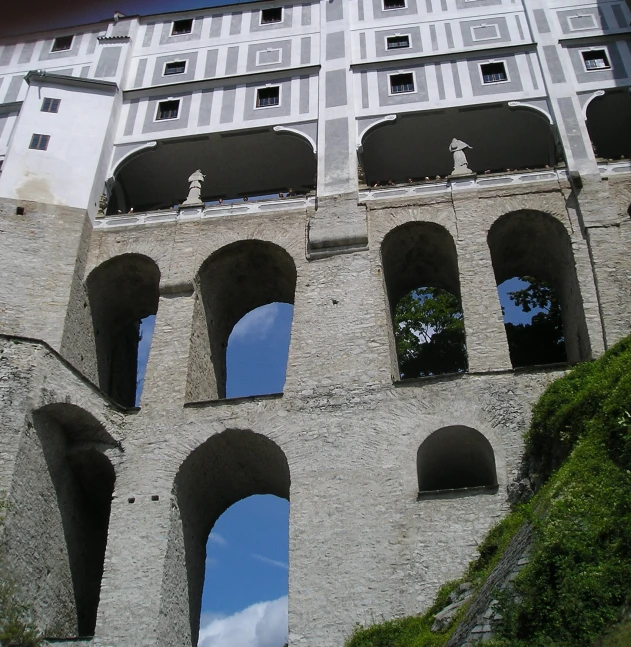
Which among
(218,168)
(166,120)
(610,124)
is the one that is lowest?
(218,168)

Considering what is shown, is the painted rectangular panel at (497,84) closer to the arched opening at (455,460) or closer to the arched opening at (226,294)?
the arched opening at (226,294)

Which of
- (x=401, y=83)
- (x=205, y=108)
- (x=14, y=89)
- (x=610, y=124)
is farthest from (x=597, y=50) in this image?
(x=14, y=89)

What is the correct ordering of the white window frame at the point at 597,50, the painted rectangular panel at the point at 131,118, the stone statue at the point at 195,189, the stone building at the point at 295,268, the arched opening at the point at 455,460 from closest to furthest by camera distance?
the stone building at the point at 295,268 → the arched opening at the point at 455,460 → the stone statue at the point at 195,189 → the white window frame at the point at 597,50 → the painted rectangular panel at the point at 131,118

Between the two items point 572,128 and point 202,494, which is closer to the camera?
point 202,494

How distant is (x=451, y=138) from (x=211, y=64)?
715 centimetres

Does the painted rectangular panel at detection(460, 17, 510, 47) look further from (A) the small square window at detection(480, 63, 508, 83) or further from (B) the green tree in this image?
(B) the green tree

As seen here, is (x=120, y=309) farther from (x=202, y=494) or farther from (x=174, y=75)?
(x=174, y=75)

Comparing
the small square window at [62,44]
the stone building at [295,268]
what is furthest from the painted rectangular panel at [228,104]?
the small square window at [62,44]

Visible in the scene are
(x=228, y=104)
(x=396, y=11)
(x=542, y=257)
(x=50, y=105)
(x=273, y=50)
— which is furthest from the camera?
(x=396, y=11)

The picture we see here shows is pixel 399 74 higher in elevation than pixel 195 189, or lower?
higher

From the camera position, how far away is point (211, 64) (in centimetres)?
2347

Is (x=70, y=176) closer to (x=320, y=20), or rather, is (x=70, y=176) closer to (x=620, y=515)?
(x=320, y=20)

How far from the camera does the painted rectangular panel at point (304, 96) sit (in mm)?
21745

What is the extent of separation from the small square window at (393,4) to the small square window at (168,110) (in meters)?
6.73
